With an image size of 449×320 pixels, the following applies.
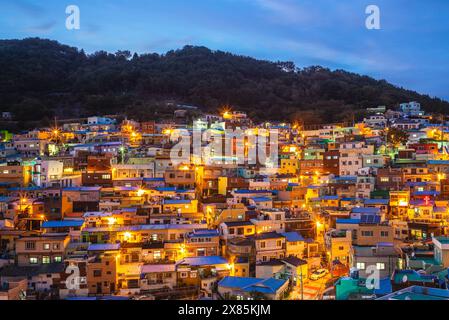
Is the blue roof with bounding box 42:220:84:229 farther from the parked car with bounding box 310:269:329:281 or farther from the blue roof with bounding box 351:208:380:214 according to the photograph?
the blue roof with bounding box 351:208:380:214

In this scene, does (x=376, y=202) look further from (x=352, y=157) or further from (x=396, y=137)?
(x=396, y=137)

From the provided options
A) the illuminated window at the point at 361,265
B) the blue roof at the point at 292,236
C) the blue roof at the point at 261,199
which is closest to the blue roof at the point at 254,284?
the illuminated window at the point at 361,265

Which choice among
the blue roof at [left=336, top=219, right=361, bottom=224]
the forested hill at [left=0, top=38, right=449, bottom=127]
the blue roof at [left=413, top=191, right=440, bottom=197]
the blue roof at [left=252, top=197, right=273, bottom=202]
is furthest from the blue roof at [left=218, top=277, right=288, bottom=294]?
the forested hill at [left=0, top=38, right=449, bottom=127]

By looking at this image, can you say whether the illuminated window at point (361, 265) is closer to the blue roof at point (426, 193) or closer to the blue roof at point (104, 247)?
the blue roof at point (104, 247)

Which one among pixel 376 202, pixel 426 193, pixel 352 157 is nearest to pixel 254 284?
pixel 376 202

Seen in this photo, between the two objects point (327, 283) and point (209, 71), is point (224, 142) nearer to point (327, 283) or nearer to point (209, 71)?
point (327, 283)

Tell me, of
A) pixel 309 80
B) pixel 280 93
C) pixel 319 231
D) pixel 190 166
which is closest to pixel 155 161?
pixel 190 166

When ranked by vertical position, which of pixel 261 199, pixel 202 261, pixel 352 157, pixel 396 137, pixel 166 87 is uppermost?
pixel 166 87
